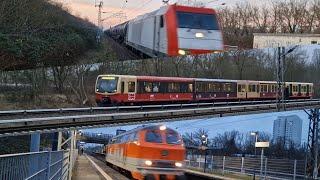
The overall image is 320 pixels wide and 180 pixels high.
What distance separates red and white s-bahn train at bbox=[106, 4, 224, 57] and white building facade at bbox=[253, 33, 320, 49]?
3.34ft

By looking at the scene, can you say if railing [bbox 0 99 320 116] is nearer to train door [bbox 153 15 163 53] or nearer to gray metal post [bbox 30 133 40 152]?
train door [bbox 153 15 163 53]

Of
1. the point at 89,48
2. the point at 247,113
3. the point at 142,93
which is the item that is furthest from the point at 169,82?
the point at 89,48

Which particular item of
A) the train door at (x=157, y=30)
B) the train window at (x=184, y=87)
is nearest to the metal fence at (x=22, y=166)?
the train door at (x=157, y=30)

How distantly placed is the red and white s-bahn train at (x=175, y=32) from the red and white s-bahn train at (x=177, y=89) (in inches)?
437

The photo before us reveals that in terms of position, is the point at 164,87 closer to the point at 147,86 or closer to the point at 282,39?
the point at 147,86

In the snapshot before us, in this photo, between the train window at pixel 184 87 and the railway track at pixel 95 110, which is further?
the train window at pixel 184 87

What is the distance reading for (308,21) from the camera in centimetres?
1597

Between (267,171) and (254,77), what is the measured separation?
207 inches

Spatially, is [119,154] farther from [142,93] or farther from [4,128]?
[4,128]

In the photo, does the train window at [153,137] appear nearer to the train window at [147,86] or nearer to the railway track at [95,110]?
the railway track at [95,110]

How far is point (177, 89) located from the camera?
29.3m

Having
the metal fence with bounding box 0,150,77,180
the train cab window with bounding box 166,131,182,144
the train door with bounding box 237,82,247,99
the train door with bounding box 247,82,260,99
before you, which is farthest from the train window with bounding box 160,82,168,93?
the metal fence with bounding box 0,150,77,180

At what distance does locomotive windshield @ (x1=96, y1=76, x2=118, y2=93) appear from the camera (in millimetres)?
26086

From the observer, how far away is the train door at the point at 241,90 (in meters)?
30.3
